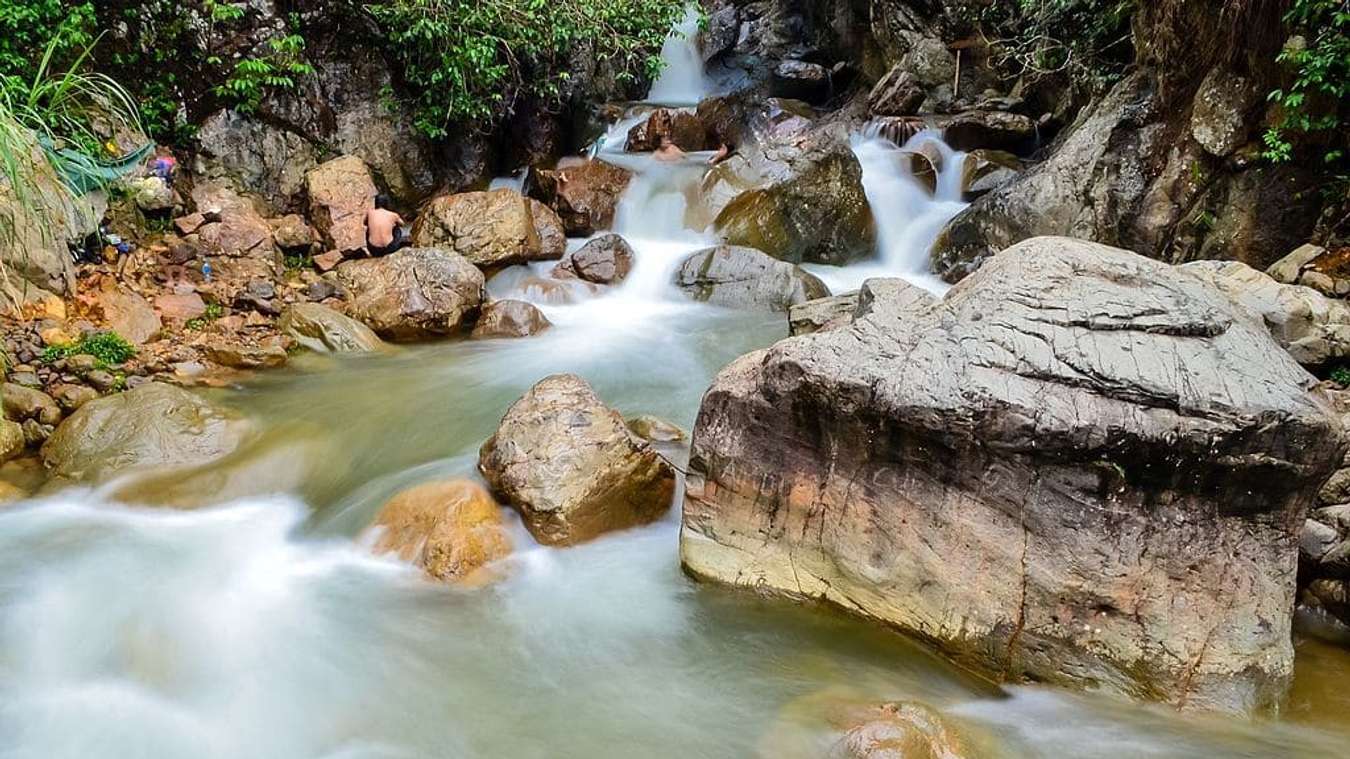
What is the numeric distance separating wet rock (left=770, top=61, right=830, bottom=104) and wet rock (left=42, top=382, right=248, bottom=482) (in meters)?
15.0

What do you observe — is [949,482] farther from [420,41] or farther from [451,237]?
[420,41]

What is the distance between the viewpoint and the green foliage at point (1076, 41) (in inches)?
411

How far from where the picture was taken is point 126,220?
26.6ft

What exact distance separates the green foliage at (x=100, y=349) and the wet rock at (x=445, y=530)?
133 inches

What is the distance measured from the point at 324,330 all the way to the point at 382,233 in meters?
1.98

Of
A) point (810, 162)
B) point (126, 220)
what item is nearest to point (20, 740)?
point (126, 220)

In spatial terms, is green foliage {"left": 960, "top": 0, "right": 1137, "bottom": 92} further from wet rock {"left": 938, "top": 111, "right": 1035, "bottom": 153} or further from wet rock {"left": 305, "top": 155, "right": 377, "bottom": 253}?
wet rock {"left": 305, "top": 155, "right": 377, "bottom": 253}

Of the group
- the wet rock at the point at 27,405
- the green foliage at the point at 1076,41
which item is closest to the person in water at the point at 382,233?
the wet rock at the point at 27,405

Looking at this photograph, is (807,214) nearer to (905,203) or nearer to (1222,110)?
(905,203)

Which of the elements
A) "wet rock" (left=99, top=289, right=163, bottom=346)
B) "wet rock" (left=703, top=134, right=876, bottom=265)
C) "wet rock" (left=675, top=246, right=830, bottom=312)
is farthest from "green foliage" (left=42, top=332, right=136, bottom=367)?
"wet rock" (left=703, top=134, right=876, bottom=265)

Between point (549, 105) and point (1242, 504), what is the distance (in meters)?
11.5

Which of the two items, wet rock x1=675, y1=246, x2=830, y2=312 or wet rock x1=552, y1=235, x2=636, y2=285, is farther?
wet rock x1=552, y1=235, x2=636, y2=285

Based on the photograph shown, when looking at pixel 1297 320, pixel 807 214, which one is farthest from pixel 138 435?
pixel 1297 320

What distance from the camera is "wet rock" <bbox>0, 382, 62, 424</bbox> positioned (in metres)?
5.80
